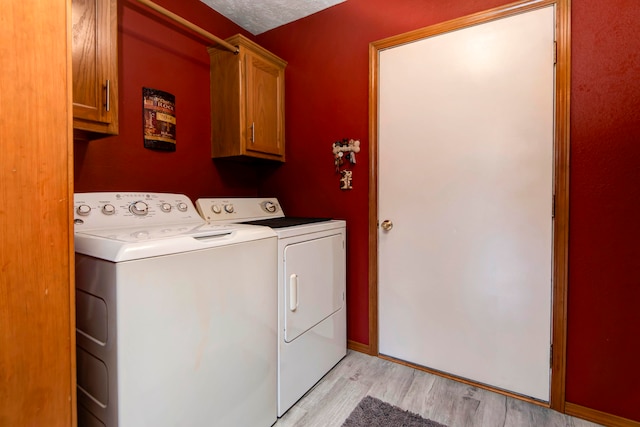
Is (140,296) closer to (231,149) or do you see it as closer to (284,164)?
(231,149)

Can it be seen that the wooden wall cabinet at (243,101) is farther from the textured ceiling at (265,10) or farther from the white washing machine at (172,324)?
the white washing machine at (172,324)

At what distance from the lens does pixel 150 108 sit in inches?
69.7

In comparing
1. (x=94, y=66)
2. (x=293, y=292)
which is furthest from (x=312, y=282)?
(x=94, y=66)

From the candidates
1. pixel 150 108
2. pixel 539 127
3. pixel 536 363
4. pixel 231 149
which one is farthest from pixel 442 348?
pixel 150 108

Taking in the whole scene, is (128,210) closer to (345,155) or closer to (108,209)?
(108,209)

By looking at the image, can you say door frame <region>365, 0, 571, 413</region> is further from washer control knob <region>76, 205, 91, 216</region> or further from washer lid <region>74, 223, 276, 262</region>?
washer control knob <region>76, 205, 91, 216</region>

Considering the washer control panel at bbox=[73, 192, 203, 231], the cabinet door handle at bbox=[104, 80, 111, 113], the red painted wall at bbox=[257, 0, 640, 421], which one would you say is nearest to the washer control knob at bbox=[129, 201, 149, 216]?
the washer control panel at bbox=[73, 192, 203, 231]

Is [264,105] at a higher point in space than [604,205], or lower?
higher

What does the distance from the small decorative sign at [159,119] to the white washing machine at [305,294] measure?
0.42 metres

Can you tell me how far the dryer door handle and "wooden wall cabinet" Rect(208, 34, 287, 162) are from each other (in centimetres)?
95

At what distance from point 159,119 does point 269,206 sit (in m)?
0.94

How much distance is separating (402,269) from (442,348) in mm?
527

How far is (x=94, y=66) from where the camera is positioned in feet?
4.19

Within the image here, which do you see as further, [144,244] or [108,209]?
[108,209]
